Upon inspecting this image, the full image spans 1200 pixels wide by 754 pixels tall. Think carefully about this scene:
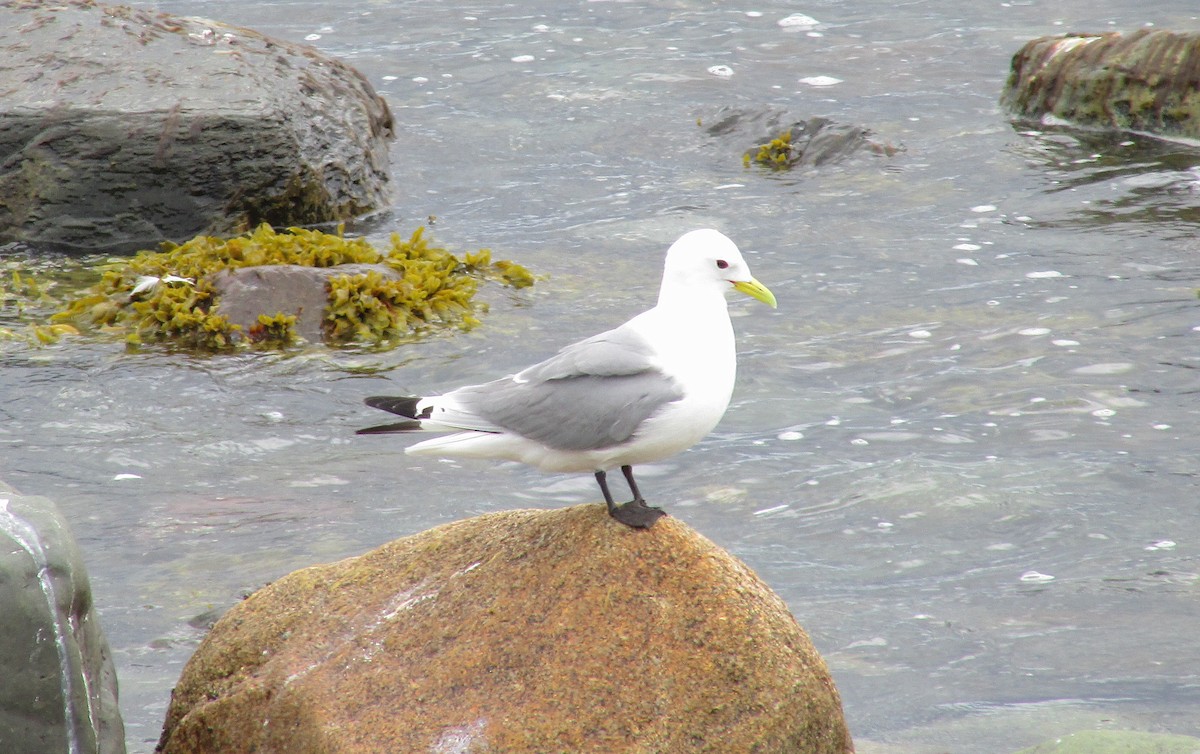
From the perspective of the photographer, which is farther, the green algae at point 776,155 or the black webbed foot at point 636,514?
the green algae at point 776,155

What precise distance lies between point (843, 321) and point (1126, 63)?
5.25 metres

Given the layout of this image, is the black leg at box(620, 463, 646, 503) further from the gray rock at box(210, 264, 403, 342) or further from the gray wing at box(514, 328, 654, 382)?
the gray rock at box(210, 264, 403, 342)

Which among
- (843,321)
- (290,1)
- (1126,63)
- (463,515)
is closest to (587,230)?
(843,321)

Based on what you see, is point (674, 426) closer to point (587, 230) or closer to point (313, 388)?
point (313, 388)

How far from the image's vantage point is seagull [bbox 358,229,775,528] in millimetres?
Result: 4469

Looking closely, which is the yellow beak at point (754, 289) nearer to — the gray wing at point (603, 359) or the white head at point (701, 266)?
the white head at point (701, 266)

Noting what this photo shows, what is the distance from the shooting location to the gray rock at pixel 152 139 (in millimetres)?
10484

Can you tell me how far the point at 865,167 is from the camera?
12.6m

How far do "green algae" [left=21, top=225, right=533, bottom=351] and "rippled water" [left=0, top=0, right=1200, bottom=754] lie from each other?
0.76 feet

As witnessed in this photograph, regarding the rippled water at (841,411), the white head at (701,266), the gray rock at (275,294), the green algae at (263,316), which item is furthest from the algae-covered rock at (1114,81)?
the white head at (701,266)

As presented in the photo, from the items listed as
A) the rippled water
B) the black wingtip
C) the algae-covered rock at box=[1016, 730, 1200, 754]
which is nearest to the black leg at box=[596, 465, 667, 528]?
the black wingtip

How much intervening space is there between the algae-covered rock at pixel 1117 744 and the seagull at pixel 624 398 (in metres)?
1.78

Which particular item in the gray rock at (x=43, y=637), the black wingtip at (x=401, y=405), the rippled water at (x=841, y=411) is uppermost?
the black wingtip at (x=401, y=405)

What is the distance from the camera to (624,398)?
450 cm
